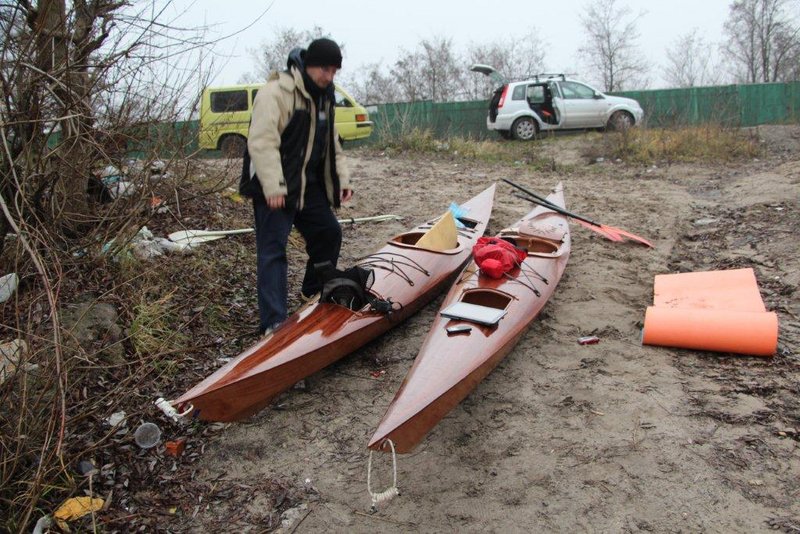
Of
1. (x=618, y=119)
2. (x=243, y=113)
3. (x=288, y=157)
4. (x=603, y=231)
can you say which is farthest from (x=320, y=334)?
(x=618, y=119)

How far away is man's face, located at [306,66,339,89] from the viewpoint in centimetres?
340

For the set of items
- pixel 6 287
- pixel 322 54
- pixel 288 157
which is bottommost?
pixel 6 287

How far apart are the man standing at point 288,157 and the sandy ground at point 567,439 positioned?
0.75m

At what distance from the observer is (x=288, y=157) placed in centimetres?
352

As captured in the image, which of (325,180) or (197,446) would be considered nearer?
(197,446)

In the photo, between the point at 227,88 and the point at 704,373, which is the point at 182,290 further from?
the point at 227,88

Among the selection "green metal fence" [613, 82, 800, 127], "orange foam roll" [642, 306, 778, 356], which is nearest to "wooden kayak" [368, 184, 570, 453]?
"orange foam roll" [642, 306, 778, 356]

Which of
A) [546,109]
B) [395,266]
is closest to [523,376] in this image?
[395,266]

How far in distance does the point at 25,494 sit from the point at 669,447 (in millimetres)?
2640

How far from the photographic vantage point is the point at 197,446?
2971 mm

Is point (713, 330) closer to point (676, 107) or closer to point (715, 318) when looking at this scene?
point (715, 318)

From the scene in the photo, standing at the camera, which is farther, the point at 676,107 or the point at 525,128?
the point at 676,107

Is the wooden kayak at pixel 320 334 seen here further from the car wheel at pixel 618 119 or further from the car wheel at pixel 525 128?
the car wheel at pixel 618 119

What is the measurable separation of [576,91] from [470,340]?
35.6 feet
